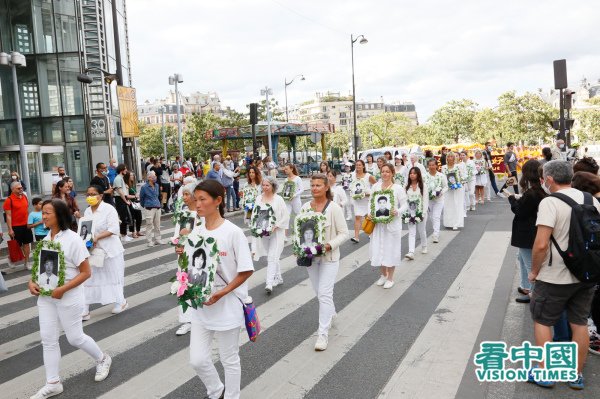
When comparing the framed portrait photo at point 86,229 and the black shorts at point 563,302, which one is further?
the framed portrait photo at point 86,229

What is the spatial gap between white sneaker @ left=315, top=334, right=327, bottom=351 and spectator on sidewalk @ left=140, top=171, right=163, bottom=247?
765cm

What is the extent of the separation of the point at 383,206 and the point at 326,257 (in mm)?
2422

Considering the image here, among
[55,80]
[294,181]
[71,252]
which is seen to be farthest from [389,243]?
[55,80]

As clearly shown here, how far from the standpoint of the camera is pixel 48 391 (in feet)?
14.7

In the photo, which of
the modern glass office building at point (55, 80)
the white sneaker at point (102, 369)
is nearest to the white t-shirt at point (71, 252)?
the white sneaker at point (102, 369)

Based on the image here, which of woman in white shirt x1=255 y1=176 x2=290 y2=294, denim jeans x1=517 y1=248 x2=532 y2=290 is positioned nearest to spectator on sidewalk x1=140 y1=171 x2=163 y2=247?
woman in white shirt x1=255 y1=176 x2=290 y2=294

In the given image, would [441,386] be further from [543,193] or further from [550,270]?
[543,193]

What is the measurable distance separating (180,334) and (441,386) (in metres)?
3.04

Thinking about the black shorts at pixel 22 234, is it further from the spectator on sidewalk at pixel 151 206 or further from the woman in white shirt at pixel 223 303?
the woman in white shirt at pixel 223 303

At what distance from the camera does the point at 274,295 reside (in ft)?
24.2

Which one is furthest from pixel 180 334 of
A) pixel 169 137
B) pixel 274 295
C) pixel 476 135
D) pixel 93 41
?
pixel 169 137

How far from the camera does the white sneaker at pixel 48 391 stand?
176 inches

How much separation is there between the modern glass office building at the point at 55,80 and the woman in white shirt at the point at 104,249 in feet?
80.4

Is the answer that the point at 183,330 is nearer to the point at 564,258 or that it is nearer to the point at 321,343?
the point at 321,343
